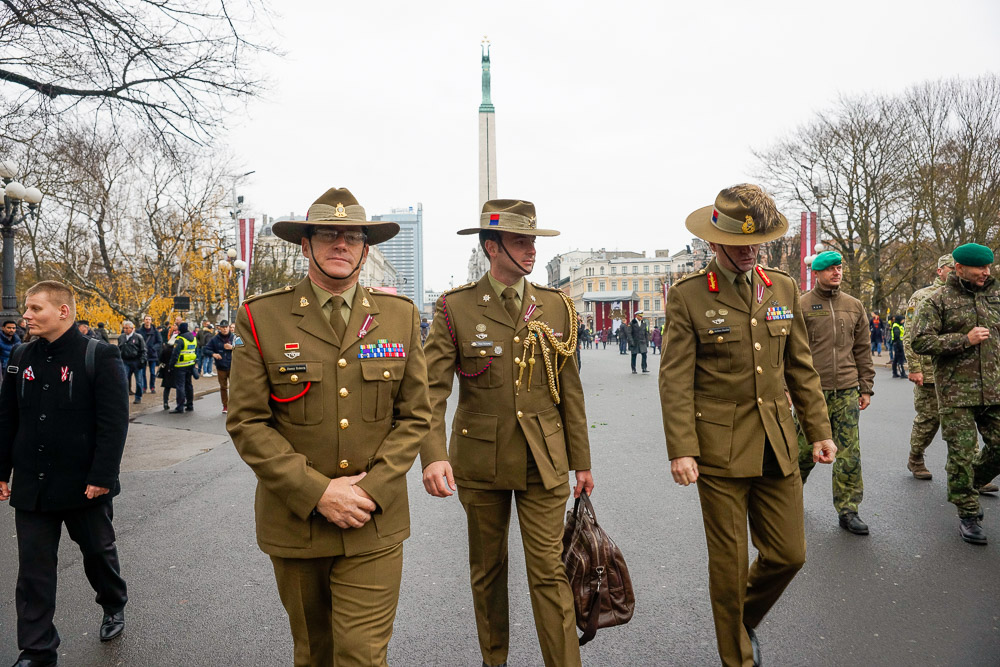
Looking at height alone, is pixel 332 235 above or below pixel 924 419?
above

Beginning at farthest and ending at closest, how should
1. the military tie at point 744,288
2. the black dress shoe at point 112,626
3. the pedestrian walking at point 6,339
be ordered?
1. the pedestrian walking at point 6,339
2. the black dress shoe at point 112,626
3. the military tie at point 744,288

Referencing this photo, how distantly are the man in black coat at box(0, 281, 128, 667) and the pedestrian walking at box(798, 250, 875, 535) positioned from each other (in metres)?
4.83

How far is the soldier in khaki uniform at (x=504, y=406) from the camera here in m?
3.23

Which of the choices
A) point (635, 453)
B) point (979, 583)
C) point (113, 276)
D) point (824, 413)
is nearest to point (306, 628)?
point (824, 413)

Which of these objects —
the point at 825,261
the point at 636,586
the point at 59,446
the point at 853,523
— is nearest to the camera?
the point at 59,446

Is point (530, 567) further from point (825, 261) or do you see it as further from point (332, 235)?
point (825, 261)

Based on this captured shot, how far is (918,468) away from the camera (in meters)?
7.00

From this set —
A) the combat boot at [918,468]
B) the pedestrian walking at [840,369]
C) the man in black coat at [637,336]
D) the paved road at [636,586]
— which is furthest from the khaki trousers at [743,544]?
the man in black coat at [637,336]

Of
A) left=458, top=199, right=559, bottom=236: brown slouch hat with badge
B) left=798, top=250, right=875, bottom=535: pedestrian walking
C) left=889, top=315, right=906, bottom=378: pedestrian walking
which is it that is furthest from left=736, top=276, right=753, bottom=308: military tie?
left=889, top=315, right=906, bottom=378: pedestrian walking

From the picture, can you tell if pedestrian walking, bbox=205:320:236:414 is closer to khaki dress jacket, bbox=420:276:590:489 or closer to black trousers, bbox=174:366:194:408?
black trousers, bbox=174:366:194:408

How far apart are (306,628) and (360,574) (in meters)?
0.32

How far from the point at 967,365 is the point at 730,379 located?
298cm

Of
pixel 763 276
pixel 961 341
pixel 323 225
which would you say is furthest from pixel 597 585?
pixel 961 341

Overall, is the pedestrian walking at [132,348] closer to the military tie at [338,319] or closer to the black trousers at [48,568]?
the black trousers at [48,568]
